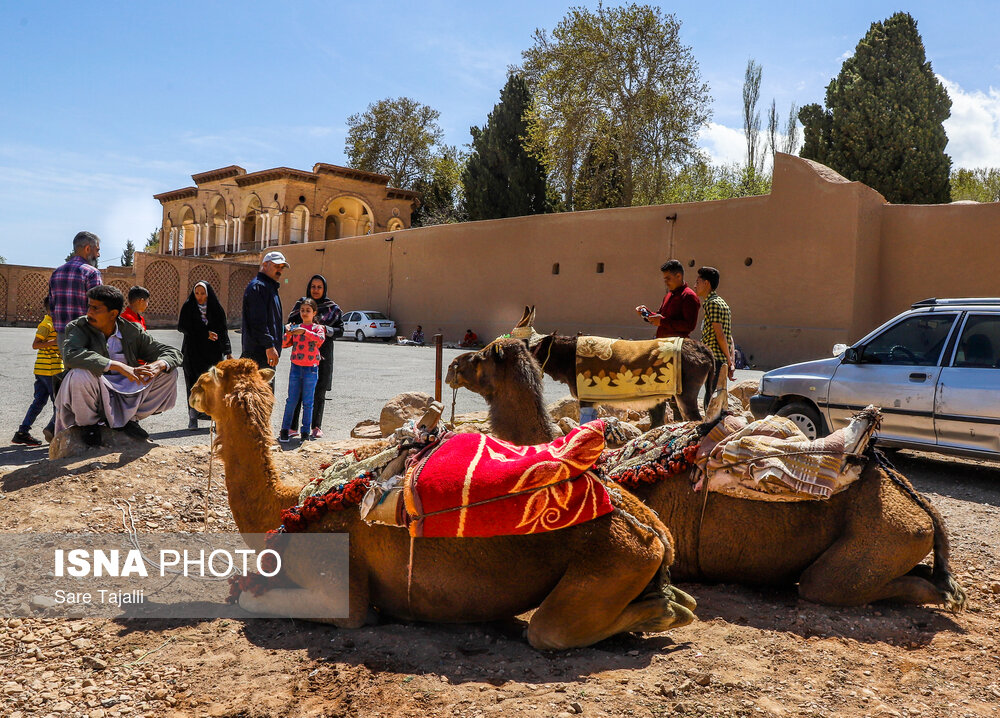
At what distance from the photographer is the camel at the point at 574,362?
216 inches

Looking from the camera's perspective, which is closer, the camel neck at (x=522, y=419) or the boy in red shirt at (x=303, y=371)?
the camel neck at (x=522, y=419)

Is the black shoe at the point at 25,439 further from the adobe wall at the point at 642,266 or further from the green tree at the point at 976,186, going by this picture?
the green tree at the point at 976,186

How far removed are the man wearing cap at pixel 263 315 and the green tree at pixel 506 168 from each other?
26.0 metres

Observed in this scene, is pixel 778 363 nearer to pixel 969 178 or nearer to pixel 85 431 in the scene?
pixel 85 431

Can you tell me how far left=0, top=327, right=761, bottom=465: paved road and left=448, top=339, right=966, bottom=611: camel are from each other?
5.02 metres

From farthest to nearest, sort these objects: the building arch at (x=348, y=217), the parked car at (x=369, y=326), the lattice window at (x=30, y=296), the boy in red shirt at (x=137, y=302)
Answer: the building arch at (x=348, y=217), the lattice window at (x=30, y=296), the parked car at (x=369, y=326), the boy in red shirt at (x=137, y=302)

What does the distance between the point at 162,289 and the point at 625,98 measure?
23159mm

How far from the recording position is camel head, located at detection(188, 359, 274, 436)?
2.88 meters

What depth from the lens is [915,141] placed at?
84.4 feet

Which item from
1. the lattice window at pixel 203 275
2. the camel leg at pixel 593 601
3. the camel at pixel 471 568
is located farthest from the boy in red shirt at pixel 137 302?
the lattice window at pixel 203 275

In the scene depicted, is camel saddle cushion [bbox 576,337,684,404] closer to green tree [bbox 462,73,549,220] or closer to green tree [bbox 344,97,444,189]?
green tree [bbox 462,73,549,220]

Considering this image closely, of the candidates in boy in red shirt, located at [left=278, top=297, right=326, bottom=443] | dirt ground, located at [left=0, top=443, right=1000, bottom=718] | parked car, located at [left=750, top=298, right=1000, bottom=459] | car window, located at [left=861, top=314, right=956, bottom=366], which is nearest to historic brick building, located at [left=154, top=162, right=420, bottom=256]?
boy in red shirt, located at [left=278, top=297, right=326, bottom=443]

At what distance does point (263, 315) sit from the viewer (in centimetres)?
709

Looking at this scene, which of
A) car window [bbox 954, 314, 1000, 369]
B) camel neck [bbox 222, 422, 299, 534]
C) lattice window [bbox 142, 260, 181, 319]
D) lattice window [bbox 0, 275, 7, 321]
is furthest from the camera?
lattice window [bbox 142, 260, 181, 319]
